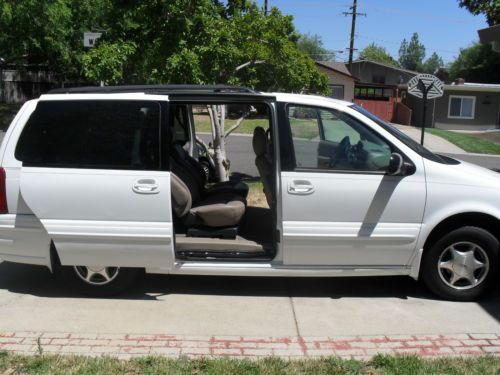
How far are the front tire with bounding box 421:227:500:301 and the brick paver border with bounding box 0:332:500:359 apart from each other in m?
0.63

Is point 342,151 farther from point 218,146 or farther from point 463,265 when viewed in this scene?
point 218,146

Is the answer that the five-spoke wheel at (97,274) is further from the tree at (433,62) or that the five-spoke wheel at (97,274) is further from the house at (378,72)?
the tree at (433,62)

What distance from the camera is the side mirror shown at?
14.9ft

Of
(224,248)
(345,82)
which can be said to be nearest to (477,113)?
(345,82)

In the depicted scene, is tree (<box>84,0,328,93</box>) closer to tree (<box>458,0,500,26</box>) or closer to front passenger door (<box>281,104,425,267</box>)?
front passenger door (<box>281,104,425,267</box>)

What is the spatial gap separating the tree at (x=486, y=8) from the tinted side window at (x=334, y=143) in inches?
387

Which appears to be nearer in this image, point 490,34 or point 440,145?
point 490,34

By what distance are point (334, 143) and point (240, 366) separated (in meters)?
2.15

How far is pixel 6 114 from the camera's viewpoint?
29.6 metres

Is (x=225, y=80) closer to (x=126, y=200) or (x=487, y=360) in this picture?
(x=126, y=200)

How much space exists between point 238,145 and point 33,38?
1051cm

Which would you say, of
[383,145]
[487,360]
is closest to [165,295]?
[383,145]

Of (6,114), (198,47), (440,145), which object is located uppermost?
(198,47)

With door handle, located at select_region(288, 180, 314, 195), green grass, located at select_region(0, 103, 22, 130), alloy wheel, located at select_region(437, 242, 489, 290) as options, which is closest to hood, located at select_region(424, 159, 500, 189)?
alloy wheel, located at select_region(437, 242, 489, 290)
